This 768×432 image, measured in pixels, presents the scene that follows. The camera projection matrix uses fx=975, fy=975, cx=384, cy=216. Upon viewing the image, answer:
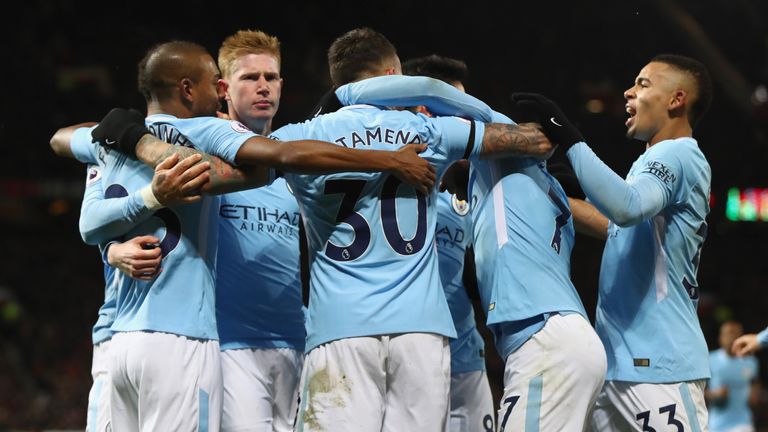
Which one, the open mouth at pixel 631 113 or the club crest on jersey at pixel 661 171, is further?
the open mouth at pixel 631 113

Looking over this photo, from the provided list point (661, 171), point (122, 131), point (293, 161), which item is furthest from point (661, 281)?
point (122, 131)

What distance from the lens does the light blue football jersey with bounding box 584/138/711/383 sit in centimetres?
463

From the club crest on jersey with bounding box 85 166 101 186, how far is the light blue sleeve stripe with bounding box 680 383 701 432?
3.04 meters

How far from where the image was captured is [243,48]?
5625 millimetres

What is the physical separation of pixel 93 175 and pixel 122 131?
2.52ft

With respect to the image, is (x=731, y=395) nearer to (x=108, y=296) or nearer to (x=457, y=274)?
(x=457, y=274)

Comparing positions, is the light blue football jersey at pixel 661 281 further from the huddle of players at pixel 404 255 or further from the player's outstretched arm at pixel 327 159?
the player's outstretched arm at pixel 327 159

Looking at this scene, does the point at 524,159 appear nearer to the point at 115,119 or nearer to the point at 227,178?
the point at 227,178

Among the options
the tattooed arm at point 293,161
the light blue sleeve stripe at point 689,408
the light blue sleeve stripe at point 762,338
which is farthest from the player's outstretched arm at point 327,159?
the light blue sleeve stripe at point 762,338

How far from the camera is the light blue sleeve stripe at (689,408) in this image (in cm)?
449

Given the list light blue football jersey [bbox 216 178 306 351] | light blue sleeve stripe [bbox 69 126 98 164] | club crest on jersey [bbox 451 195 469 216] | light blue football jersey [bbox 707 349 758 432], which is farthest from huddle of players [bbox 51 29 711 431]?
light blue football jersey [bbox 707 349 758 432]

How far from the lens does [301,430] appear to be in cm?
426

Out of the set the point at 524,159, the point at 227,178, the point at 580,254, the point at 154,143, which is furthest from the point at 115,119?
the point at 580,254

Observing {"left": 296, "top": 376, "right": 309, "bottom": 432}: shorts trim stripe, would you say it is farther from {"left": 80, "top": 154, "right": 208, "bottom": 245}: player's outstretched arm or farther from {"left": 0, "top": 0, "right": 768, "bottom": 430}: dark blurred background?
{"left": 0, "top": 0, "right": 768, "bottom": 430}: dark blurred background
